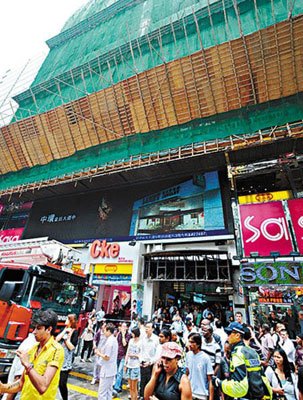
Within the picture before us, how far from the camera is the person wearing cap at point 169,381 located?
2.26 metres

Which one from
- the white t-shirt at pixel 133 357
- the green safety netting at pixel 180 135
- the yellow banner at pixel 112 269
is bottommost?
the white t-shirt at pixel 133 357

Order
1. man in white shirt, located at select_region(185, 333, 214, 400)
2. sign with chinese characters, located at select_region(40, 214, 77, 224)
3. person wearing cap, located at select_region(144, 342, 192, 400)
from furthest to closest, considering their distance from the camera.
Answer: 1. sign with chinese characters, located at select_region(40, 214, 77, 224)
2. man in white shirt, located at select_region(185, 333, 214, 400)
3. person wearing cap, located at select_region(144, 342, 192, 400)

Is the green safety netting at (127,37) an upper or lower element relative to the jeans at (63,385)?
upper

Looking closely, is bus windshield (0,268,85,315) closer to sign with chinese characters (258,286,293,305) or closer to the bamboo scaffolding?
sign with chinese characters (258,286,293,305)

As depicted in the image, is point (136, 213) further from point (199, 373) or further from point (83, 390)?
point (199, 373)

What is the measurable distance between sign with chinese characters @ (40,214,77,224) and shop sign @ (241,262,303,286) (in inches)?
565

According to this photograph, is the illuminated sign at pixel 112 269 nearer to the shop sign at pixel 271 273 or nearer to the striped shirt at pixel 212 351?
the shop sign at pixel 271 273

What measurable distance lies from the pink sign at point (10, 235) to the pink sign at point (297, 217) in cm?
2139

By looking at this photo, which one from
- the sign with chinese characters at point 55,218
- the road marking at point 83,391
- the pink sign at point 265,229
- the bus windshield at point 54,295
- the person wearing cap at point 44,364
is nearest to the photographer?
the person wearing cap at point 44,364

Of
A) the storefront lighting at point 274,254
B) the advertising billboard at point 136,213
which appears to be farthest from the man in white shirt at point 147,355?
the advertising billboard at point 136,213

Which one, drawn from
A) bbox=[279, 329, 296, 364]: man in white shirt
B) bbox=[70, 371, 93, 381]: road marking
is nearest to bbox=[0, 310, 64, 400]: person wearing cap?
bbox=[70, 371, 93, 381]: road marking

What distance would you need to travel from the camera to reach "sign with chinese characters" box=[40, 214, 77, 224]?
19.0m

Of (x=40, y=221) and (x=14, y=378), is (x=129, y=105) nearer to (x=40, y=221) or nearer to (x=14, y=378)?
(x=40, y=221)

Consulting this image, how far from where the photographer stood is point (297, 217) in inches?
400
